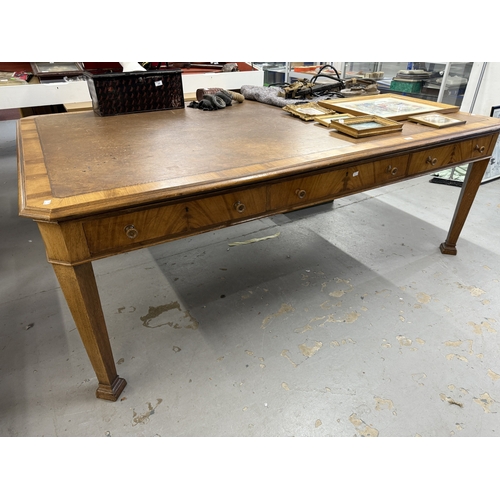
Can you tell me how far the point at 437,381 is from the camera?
1386 millimetres

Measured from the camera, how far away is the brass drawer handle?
119 centimetres

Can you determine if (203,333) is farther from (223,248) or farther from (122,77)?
(122,77)

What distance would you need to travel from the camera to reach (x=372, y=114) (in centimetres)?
165

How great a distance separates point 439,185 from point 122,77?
104 inches

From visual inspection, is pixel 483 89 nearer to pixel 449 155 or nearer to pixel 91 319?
pixel 449 155

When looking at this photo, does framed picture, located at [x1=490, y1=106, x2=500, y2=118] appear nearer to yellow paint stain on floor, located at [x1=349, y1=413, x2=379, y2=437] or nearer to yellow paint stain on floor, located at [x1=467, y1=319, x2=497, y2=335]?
yellow paint stain on floor, located at [x1=467, y1=319, x2=497, y2=335]

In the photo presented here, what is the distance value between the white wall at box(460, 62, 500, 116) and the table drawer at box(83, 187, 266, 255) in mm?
2710

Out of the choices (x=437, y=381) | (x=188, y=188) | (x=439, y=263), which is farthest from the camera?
(x=439, y=263)

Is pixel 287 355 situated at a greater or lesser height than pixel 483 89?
lesser

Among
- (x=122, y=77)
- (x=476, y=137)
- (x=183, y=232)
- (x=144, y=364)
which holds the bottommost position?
(x=144, y=364)

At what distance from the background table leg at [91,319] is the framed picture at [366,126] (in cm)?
113

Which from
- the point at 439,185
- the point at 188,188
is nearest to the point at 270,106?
the point at 188,188

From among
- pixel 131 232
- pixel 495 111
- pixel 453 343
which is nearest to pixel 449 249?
pixel 453 343

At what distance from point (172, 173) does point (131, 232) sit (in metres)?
0.23
